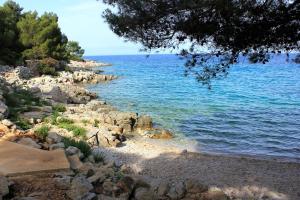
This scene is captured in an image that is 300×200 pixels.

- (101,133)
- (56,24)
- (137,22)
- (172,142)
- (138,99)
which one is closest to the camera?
(137,22)

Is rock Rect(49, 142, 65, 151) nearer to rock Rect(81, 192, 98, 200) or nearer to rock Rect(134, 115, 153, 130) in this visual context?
rock Rect(81, 192, 98, 200)

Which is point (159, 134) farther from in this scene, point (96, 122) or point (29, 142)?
Answer: point (29, 142)

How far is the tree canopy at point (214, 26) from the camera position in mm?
7859

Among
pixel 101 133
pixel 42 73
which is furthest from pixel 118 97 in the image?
pixel 101 133

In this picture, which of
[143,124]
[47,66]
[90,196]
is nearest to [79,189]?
[90,196]

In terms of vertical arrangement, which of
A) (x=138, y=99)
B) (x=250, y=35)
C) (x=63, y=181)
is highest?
(x=250, y=35)

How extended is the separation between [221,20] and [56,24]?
4720 centimetres

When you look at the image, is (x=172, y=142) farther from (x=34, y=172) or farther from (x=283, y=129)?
(x=34, y=172)

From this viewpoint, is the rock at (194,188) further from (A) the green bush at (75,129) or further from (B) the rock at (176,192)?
(A) the green bush at (75,129)

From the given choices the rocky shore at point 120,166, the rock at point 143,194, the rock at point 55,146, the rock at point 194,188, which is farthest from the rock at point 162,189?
the rock at point 55,146

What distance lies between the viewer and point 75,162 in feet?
27.3

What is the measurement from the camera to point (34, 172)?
23.2 feet

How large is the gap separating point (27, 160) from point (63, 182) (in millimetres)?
1114

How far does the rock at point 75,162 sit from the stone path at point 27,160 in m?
0.25
